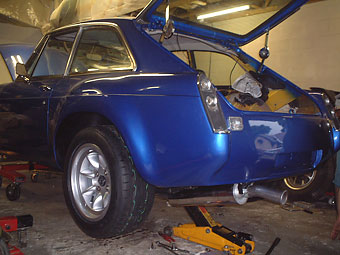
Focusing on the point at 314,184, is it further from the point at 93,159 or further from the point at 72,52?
the point at 72,52

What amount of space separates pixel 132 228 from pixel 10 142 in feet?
5.91

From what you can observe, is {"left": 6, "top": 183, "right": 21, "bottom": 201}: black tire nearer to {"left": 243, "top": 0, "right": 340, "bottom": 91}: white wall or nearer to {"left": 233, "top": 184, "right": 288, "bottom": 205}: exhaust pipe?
{"left": 233, "top": 184, "right": 288, "bottom": 205}: exhaust pipe

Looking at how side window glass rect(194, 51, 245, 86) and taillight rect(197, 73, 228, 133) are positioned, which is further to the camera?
side window glass rect(194, 51, 245, 86)

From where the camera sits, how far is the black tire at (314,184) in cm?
384

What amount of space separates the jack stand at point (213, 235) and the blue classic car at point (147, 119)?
33cm

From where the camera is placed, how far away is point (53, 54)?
10.7 feet

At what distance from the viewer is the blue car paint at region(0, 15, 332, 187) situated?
1.87 meters

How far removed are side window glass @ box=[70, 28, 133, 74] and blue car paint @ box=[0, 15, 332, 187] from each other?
107mm

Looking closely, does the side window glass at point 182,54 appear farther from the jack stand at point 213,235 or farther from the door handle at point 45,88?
the jack stand at point 213,235

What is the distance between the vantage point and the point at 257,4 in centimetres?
339

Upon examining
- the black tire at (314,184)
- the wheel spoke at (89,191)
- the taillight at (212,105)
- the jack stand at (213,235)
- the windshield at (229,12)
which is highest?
the windshield at (229,12)

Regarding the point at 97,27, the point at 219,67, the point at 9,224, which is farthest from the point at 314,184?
the point at 9,224

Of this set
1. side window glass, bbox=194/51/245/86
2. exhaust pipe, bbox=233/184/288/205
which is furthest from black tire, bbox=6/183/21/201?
exhaust pipe, bbox=233/184/288/205

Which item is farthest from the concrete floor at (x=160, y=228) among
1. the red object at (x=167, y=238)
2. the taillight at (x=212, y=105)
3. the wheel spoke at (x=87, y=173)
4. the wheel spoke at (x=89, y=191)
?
the taillight at (x=212, y=105)
